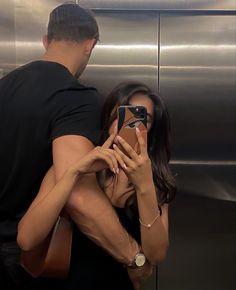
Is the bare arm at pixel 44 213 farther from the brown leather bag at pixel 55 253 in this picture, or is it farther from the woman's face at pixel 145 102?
the woman's face at pixel 145 102

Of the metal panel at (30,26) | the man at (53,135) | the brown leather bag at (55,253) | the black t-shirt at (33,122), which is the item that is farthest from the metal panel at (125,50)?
the brown leather bag at (55,253)

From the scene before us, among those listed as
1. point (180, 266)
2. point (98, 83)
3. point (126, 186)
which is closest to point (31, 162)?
point (126, 186)

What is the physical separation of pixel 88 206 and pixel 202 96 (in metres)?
1.28

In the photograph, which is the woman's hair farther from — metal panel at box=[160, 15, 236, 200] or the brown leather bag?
metal panel at box=[160, 15, 236, 200]

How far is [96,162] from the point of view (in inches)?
39.6

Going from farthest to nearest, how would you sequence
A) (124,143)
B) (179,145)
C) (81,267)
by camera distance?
1. (179,145)
2. (81,267)
3. (124,143)

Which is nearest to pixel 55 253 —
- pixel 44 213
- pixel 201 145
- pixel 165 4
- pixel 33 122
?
pixel 44 213

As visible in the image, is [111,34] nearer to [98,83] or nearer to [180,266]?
[98,83]

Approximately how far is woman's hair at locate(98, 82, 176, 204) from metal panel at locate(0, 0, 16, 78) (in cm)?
102

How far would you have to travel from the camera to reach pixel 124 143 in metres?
1.03

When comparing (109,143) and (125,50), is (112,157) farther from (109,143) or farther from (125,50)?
(125,50)

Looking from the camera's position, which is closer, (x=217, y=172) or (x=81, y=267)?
(x=81, y=267)

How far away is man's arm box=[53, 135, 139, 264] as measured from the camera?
102cm

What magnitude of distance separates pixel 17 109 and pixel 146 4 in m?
1.12
